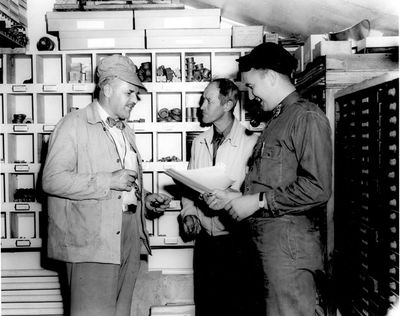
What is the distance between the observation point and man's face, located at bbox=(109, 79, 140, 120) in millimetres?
2633

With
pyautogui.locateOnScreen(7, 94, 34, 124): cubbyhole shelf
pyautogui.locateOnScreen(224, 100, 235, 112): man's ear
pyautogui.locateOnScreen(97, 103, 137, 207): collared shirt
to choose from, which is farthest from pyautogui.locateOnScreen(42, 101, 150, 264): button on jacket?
pyautogui.locateOnScreen(7, 94, 34, 124): cubbyhole shelf

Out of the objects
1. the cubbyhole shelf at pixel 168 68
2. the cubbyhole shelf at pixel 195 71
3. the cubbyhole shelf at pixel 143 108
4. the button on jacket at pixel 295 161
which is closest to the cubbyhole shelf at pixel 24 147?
the cubbyhole shelf at pixel 143 108

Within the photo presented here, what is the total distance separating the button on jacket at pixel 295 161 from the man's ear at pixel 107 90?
1116 millimetres

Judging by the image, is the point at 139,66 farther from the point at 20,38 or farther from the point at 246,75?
the point at 246,75

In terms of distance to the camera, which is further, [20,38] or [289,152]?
[20,38]

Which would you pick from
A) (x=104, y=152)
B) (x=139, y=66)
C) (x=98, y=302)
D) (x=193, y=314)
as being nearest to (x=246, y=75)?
(x=104, y=152)

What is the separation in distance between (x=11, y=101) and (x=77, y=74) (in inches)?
25.6

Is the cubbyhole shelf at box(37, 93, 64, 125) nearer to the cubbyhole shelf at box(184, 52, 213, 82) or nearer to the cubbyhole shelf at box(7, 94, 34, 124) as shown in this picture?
the cubbyhole shelf at box(7, 94, 34, 124)

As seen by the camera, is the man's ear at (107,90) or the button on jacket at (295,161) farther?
the man's ear at (107,90)

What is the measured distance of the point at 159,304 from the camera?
3.68 meters

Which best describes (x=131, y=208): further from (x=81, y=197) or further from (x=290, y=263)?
(x=290, y=263)

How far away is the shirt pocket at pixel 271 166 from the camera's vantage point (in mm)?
1984

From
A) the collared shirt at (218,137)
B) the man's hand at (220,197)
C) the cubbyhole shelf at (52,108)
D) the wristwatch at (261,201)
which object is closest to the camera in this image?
the wristwatch at (261,201)

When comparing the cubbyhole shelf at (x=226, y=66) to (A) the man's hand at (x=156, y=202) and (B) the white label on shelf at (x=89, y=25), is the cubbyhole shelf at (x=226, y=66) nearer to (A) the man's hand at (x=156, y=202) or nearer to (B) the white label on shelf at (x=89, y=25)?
(B) the white label on shelf at (x=89, y=25)
